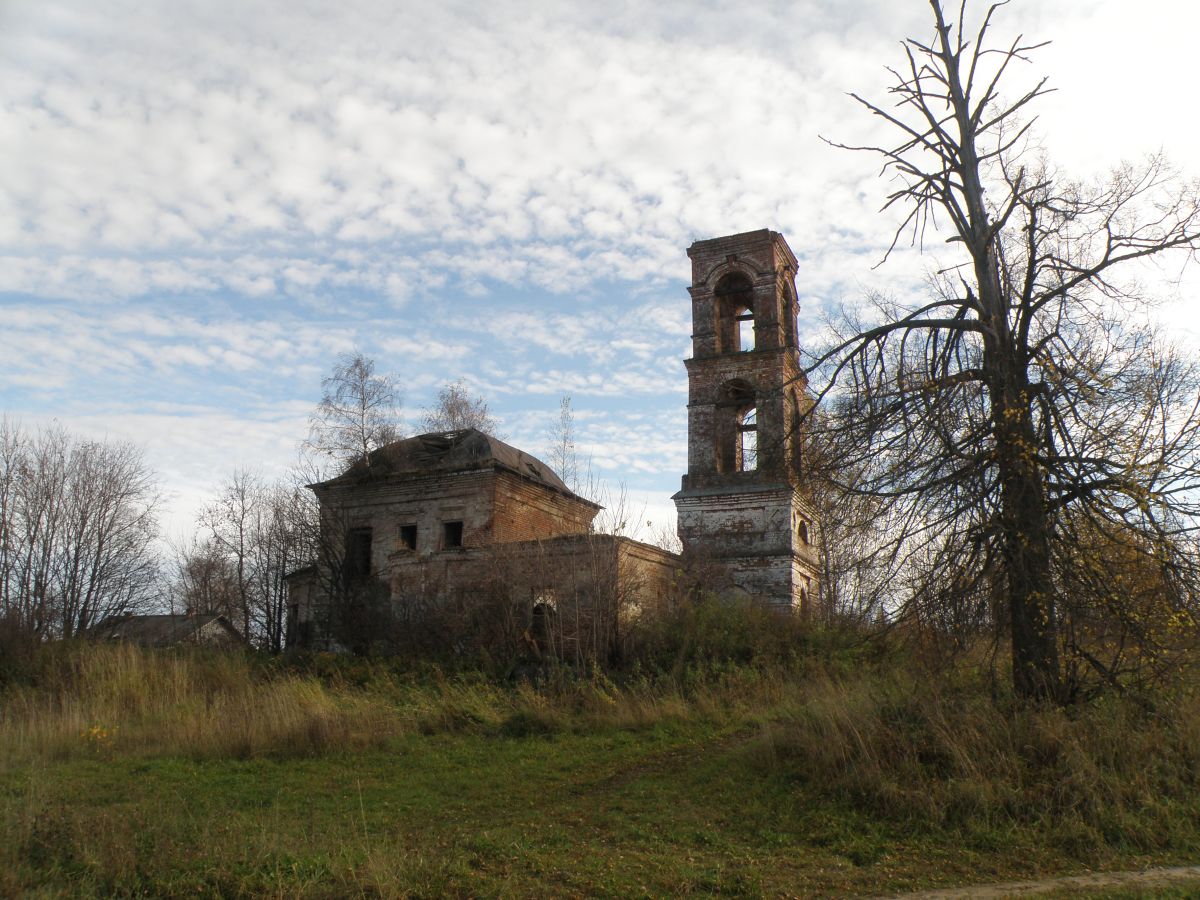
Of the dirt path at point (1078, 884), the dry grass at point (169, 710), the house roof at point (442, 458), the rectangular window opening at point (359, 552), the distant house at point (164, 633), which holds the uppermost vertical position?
the house roof at point (442, 458)

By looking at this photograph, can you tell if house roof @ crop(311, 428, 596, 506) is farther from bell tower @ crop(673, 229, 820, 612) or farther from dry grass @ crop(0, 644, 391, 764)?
dry grass @ crop(0, 644, 391, 764)

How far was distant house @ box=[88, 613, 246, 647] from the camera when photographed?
25.3 m

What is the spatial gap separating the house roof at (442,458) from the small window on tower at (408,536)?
5.61 feet

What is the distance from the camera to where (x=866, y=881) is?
6262mm

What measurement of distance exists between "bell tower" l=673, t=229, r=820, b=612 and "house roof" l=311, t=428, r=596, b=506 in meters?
6.84

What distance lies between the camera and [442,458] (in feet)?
91.8

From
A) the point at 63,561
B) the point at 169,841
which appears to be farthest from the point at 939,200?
the point at 63,561

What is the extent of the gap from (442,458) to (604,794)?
1964 centimetres

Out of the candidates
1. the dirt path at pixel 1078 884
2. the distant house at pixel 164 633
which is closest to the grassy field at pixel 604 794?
the dirt path at pixel 1078 884

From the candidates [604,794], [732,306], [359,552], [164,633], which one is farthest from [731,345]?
[164,633]

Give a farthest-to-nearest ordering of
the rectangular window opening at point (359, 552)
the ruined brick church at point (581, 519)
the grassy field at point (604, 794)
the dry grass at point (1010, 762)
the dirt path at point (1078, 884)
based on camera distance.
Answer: the rectangular window opening at point (359, 552)
the ruined brick church at point (581, 519)
the dry grass at point (1010, 762)
the grassy field at point (604, 794)
the dirt path at point (1078, 884)

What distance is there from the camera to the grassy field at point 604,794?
629 centimetres

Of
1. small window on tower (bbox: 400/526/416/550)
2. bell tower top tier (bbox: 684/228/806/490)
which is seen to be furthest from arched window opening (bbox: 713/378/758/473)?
small window on tower (bbox: 400/526/416/550)

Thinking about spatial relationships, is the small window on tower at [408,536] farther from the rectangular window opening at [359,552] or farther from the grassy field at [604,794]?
the grassy field at [604,794]
